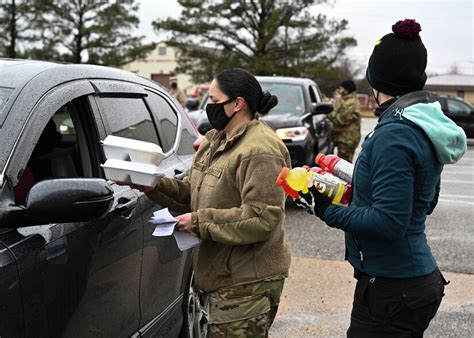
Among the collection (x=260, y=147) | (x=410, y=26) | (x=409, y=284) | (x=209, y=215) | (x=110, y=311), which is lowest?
(x=110, y=311)

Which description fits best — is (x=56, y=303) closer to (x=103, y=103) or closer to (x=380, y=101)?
(x=103, y=103)

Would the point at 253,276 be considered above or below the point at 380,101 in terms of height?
below

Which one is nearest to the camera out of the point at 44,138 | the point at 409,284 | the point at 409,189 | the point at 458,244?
the point at 409,189

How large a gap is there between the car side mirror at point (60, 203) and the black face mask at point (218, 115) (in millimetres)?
756

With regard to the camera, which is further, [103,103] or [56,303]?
[103,103]

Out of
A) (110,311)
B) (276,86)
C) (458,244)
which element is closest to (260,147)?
(110,311)

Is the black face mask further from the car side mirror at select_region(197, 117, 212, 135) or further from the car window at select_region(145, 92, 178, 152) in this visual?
the car side mirror at select_region(197, 117, 212, 135)

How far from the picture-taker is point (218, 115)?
9.85 ft

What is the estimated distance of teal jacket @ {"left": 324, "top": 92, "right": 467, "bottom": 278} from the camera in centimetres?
233

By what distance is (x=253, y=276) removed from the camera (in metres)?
2.91

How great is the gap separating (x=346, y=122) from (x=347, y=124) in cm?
4

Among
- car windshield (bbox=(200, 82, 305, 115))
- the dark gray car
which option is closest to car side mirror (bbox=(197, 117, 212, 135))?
car windshield (bbox=(200, 82, 305, 115))

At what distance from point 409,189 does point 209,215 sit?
88cm

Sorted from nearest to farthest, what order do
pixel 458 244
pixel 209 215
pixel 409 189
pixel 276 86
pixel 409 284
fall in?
pixel 409 189, pixel 409 284, pixel 209 215, pixel 458 244, pixel 276 86
